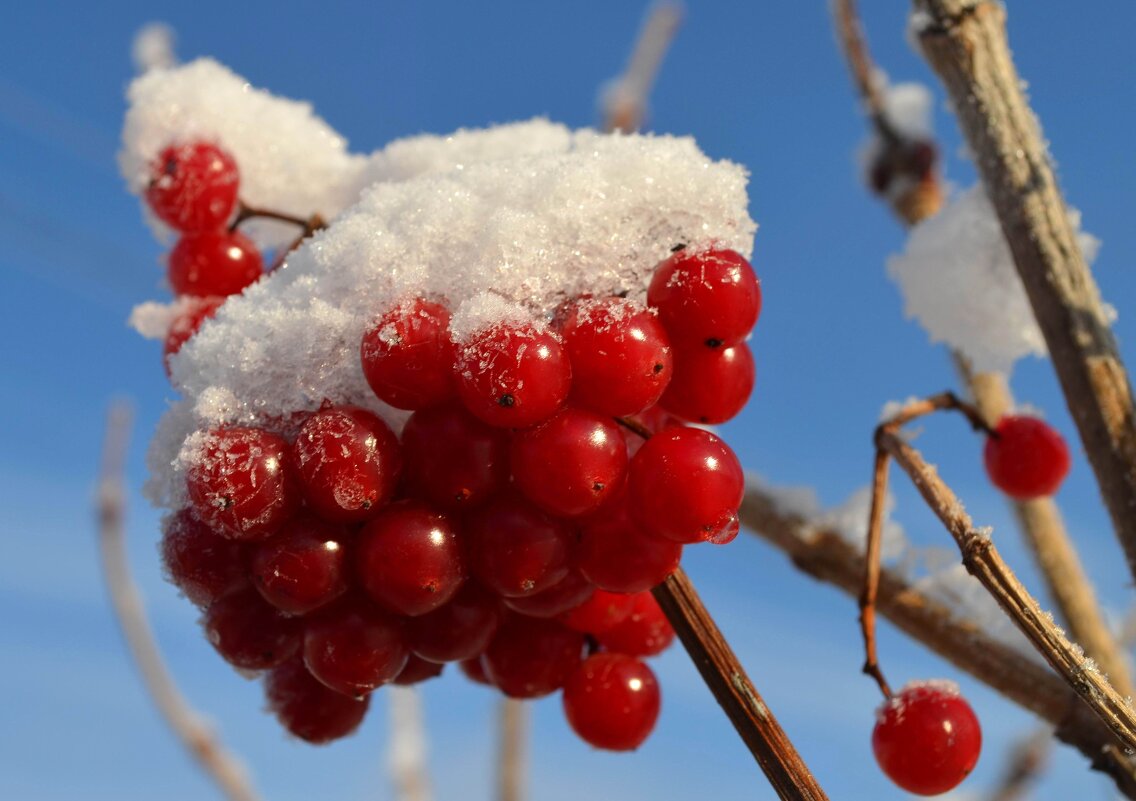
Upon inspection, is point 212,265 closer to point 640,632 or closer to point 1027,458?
point 640,632

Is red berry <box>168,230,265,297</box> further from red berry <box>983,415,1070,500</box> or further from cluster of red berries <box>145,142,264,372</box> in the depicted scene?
red berry <box>983,415,1070,500</box>

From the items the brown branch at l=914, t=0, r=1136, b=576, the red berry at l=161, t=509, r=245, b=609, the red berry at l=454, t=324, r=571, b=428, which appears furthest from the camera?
the brown branch at l=914, t=0, r=1136, b=576

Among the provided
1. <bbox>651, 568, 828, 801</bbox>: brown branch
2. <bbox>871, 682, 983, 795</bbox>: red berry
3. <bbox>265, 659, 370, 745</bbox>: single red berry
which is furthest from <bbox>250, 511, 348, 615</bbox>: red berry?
<bbox>871, 682, 983, 795</bbox>: red berry

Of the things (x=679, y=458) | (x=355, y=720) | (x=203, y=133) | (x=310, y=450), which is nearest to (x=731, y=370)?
(x=679, y=458)

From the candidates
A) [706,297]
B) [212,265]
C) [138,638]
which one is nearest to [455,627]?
[706,297]

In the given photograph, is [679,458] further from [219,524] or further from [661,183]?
[219,524]
